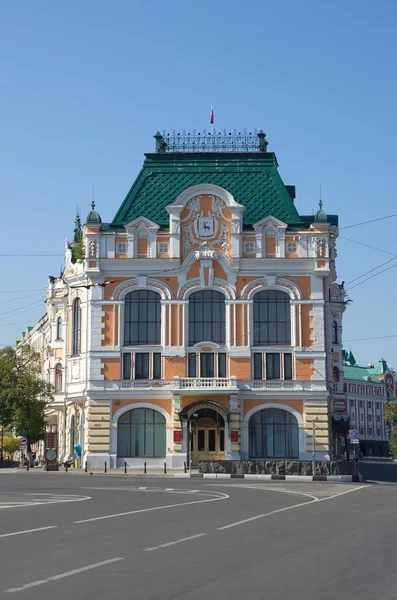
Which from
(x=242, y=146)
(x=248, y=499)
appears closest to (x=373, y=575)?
(x=248, y=499)

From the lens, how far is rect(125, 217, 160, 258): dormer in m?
64.2

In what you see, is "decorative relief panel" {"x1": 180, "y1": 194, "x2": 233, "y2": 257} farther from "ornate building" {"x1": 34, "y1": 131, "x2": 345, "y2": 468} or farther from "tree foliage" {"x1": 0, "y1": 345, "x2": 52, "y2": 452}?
"tree foliage" {"x1": 0, "y1": 345, "x2": 52, "y2": 452}

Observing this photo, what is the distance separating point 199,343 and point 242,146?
1598 centimetres

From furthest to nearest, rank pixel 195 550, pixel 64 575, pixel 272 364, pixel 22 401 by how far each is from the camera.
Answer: pixel 22 401, pixel 272 364, pixel 195 550, pixel 64 575

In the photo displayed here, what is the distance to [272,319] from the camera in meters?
63.6

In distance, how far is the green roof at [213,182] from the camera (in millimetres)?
65750

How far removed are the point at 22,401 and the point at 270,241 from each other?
23.8m

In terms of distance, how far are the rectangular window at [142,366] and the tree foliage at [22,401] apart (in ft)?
41.3

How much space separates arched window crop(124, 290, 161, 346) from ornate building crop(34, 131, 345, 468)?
0.07 meters

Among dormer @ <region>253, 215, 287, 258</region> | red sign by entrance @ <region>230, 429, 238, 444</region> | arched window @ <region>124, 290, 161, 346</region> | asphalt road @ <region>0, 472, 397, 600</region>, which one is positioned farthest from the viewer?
dormer @ <region>253, 215, 287, 258</region>

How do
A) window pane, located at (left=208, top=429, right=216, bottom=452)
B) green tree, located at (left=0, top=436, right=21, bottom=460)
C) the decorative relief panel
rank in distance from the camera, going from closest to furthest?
window pane, located at (left=208, top=429, right=216, bottom=452) → the decorative relief panel → green tree, located at (left=0, top=436, right=21, bottom=460)

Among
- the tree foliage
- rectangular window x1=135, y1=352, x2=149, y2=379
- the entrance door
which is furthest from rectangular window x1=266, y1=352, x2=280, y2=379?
the tree foliage

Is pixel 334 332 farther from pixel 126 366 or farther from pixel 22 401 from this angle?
pixel 22 401

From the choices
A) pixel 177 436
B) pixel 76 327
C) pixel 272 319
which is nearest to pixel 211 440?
pixel 177 436
